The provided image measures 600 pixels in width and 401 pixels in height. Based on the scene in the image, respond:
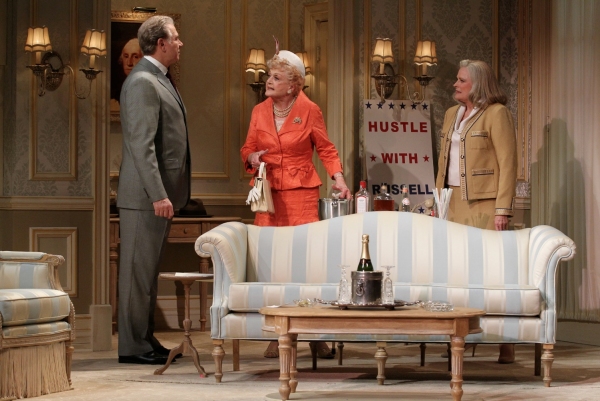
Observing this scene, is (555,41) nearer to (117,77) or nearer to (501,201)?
(501,201)

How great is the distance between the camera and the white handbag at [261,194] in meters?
5.41

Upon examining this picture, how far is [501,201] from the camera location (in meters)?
5.48

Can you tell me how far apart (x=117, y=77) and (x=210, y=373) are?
394 centimetres

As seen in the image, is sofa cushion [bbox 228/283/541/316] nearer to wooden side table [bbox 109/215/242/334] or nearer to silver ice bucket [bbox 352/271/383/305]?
silver ice bucket [bbox 352/271/383/305]

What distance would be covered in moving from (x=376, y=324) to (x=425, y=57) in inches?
130

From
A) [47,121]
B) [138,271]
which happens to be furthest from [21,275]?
[47,121]

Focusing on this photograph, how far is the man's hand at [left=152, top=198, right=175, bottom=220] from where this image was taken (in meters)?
5.06

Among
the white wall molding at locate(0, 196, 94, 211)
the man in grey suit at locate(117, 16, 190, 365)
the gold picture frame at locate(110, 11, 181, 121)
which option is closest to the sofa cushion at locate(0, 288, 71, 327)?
the man in grey suit at locate(117, 16, 190, 365)

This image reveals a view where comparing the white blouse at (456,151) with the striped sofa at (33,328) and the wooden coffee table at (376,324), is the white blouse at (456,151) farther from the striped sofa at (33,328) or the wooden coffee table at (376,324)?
the striped sofa at (33,328)

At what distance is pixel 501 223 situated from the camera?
5461 millimetres

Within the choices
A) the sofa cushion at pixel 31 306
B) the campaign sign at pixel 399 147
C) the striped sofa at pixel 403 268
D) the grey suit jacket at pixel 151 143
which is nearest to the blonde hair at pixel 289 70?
the grey suit jacket at pixel 151 143

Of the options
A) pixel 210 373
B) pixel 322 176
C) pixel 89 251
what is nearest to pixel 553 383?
pixel 210 373

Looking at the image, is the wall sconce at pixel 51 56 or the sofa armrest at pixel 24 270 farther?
the wall sconce at pixel 51 56

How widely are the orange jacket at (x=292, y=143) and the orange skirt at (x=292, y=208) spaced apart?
0.15 ft
